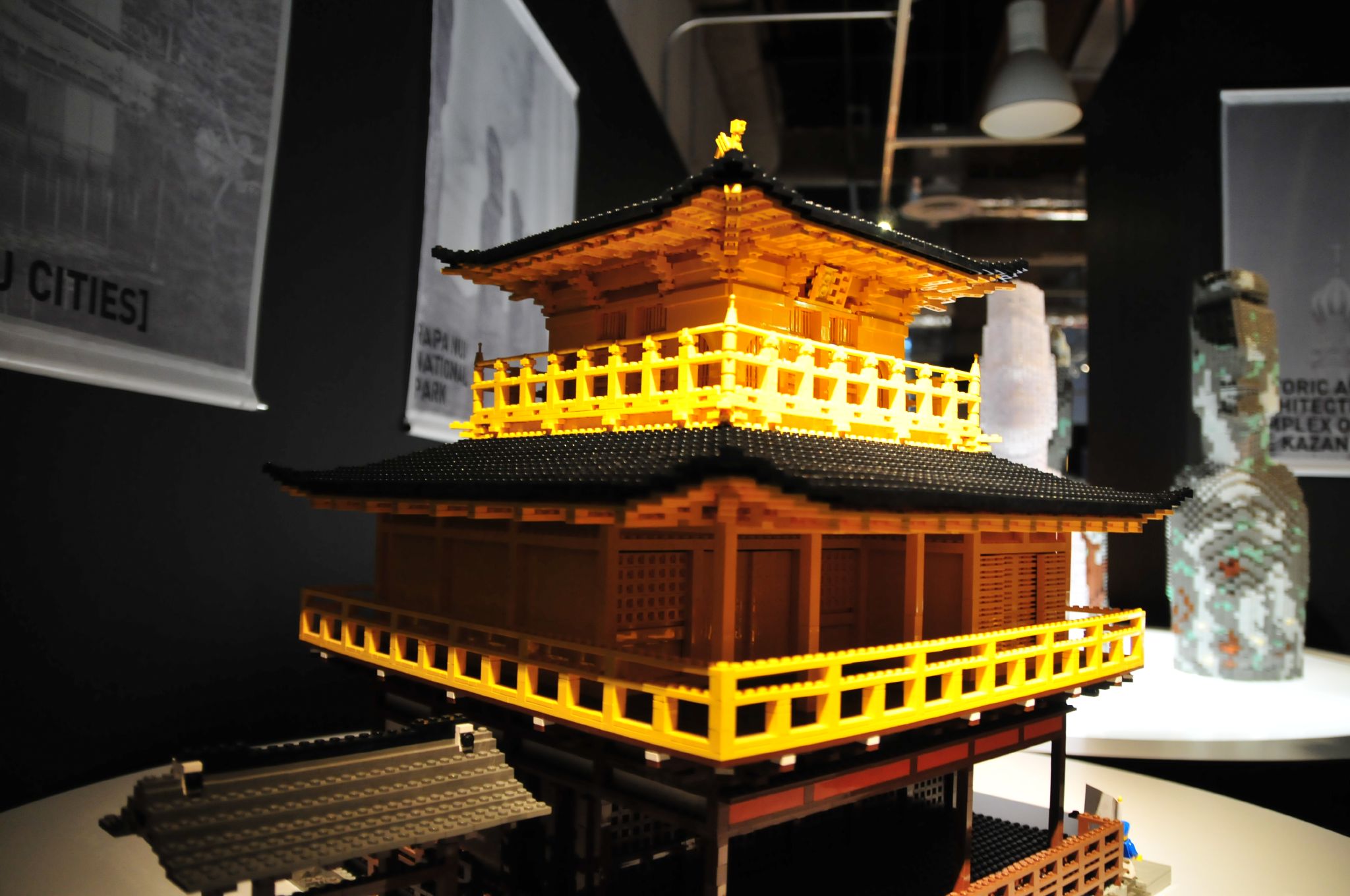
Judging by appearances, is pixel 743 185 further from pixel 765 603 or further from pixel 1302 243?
pixel 1302 243

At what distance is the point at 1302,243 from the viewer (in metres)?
20.2

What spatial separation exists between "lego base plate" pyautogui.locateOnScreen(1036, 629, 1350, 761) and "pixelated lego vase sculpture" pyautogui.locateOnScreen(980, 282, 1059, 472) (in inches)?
287

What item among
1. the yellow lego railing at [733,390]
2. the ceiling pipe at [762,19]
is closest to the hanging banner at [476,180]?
the yellow lego railing at [733,390]

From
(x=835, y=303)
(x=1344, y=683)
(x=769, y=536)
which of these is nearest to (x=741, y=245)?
(x=835, y=303)

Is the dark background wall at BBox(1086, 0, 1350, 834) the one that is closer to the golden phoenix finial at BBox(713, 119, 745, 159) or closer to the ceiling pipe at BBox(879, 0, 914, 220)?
the ceiling pipe at BBox(879, 0, 914, 220)

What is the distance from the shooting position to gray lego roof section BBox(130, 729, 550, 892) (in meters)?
5.84

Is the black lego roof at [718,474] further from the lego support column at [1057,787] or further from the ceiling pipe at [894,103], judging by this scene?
the ceiling pipe at [894,103]

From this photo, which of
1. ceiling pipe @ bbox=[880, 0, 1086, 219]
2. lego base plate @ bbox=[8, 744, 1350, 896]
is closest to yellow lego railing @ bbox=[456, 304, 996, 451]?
lego base plate @ bbox=[8, 744, 1350, 896]

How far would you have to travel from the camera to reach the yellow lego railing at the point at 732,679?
261 inches

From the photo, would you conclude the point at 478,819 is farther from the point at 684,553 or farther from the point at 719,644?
the point at 684,553

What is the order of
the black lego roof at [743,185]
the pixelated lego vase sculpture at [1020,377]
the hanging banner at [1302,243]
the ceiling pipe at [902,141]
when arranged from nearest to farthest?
the black lego roof at [743,185]
the hanging banner at [1302,243]
the pixelated lego vase sculpture at [1020,377]
the ceiling pipe at [902,141]

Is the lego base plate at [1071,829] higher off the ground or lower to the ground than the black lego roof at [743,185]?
lower

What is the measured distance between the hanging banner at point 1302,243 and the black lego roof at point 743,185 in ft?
40.6

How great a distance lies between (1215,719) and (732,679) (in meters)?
11.0
